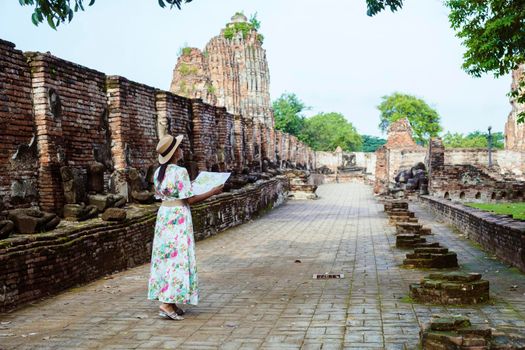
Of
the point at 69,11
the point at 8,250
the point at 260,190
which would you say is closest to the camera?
the point at 69,11

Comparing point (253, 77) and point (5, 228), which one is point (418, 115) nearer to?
point (253, 77)

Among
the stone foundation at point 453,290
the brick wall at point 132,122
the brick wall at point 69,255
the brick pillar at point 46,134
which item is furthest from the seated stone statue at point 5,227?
the stone foundation at point 453,290

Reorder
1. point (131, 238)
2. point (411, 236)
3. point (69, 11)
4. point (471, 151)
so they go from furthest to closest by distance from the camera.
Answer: point (471, 151) → point (411, 236) → point (131, 238) → point (69, 11)

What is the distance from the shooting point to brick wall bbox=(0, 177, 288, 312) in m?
6.36

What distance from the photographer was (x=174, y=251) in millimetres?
5922

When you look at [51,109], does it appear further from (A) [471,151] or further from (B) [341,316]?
(A) [471,151]

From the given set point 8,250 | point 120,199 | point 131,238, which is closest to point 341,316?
point 8,250

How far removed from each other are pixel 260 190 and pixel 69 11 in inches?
539

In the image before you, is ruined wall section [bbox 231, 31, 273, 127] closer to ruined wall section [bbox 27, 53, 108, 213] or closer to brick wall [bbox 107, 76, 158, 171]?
brick wall [bbox 107, 76, 158, 171]

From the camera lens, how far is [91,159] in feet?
31.7

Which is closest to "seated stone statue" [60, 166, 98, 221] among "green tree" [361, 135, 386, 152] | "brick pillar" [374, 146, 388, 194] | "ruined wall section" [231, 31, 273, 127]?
"brick pillar" [374, 146, 388, 194]

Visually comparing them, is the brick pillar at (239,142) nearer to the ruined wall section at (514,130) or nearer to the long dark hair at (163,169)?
the long dark hair at (163,169)

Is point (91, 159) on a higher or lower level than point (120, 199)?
higher

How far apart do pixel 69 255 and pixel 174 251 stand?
2.04 meters
